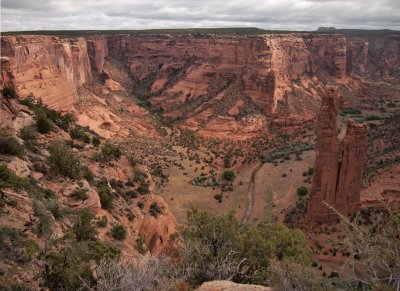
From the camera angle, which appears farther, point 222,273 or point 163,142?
point 163,142

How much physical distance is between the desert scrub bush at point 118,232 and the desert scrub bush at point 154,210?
208 inches

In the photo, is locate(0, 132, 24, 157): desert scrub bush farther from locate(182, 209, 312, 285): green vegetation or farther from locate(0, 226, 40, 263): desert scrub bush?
locate(182, 209, 312, 285): green vegetation

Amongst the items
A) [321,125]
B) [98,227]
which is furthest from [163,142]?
[98,227]

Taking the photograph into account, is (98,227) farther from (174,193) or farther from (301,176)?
(301,176)

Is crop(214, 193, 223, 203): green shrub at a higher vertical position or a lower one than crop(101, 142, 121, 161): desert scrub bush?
lower

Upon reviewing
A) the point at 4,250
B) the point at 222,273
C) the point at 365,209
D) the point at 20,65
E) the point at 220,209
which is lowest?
the point at 220,209

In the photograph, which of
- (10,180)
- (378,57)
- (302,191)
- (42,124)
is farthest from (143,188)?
(378,57)

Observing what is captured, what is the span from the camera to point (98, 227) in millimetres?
18500

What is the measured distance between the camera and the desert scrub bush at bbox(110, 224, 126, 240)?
18.7 meters

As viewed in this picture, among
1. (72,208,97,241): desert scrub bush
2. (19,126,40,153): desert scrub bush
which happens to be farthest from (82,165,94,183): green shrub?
(72,208,97,241): desert scrub bush

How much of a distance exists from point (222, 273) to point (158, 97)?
71125mm

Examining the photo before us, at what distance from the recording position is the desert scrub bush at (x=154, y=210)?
80.3 feet

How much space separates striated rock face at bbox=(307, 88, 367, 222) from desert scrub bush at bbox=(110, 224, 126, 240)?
62.9ft

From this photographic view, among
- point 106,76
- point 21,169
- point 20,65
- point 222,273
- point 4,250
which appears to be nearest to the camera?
point 4,250
